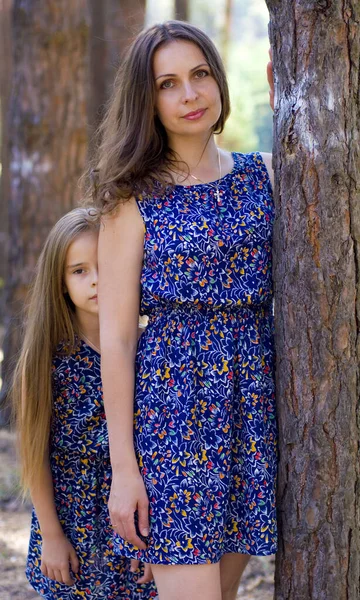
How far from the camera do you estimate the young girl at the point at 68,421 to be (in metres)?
2.63

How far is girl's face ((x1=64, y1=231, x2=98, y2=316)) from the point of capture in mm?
2668

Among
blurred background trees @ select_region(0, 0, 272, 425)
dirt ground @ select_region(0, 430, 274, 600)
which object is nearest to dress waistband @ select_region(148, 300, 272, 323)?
dirt ground @ select_region(0, 430, 274, 600)

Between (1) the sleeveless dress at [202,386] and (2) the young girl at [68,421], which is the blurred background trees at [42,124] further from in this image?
(1) the sleeveless dress at [202,386]

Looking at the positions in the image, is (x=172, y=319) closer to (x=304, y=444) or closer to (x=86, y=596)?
(x=304, y=444)

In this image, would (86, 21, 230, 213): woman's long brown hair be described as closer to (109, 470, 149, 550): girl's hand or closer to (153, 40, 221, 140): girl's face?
(153, 40, 221, 140): girl's face

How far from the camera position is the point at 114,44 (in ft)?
29.1

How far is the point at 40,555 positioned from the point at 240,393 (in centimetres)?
98

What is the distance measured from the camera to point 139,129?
245 centimetres

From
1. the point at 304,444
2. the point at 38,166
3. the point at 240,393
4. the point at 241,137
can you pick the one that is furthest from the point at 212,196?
the point at 241,137

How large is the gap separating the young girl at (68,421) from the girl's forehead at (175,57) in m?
0.53

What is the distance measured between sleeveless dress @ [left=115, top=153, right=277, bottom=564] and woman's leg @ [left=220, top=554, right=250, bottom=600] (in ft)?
0.55

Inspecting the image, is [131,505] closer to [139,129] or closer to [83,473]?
[83,473]

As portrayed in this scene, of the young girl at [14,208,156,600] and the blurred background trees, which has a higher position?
the blurred background trees

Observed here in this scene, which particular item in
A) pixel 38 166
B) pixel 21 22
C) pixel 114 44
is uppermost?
pixel 114 44
